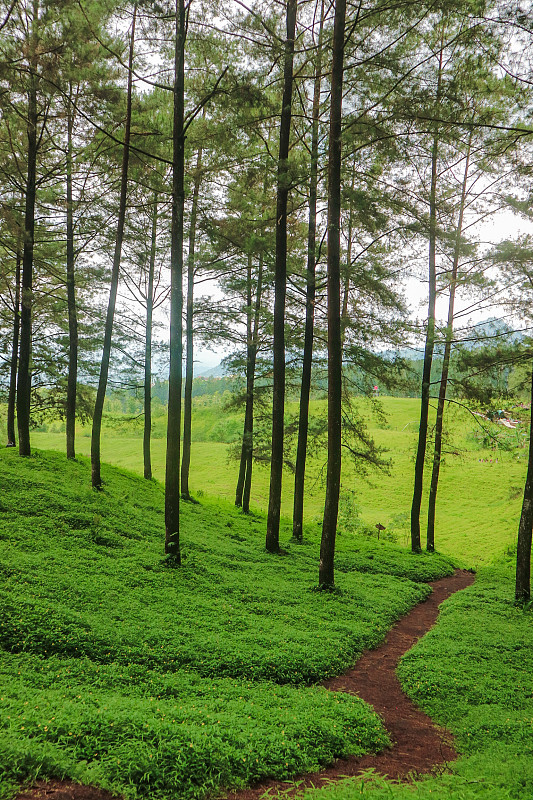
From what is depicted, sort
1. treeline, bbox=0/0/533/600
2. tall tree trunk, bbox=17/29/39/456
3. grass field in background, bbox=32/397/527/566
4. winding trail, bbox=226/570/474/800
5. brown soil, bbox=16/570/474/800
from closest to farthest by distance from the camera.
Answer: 1. brown soil, bbox=16/570/474/800
2. winding trail, bbox=226/570/474/800
3. treeline, bbox=0/0/533/600
4. tall tree trunk, bbox=17/29/39/456
5. grass field in background, bbox=32/397/527/566

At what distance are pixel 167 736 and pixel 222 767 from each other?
1.77 feet

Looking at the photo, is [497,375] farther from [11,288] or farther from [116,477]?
[11,288]

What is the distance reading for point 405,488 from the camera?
36719 mm

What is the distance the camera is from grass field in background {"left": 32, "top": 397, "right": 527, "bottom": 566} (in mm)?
23484

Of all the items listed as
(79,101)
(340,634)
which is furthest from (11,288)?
(340,634)

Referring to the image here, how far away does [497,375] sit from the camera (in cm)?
1102

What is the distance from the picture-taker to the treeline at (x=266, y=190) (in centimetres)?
849

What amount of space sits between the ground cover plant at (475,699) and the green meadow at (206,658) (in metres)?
0.03

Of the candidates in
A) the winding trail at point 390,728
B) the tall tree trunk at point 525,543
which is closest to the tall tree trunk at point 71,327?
the winding trail at point 390,728

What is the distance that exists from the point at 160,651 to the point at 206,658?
61cm

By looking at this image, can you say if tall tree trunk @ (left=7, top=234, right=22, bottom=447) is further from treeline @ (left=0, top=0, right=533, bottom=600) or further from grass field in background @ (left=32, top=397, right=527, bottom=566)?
grass field in background @ (left=32, top=397, right=527, bottom=566)

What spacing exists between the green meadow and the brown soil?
104 mm

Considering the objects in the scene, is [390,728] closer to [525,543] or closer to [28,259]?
[525,543]

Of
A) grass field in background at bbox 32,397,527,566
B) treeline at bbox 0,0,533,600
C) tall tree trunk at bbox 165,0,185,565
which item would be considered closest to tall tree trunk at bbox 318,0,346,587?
treeline at bbox 0,0,533,600
